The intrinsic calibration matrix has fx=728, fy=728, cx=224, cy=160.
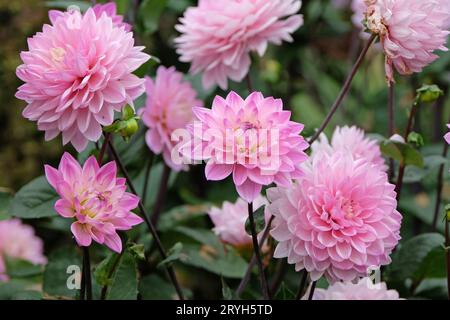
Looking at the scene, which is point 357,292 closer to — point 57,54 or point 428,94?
point 428,94

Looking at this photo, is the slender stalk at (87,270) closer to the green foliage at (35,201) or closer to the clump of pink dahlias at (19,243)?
the green foliage at (35,201)

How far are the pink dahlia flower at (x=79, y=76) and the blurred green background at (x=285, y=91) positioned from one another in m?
0.59

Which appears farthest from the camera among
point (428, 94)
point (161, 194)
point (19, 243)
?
point (19, 243)

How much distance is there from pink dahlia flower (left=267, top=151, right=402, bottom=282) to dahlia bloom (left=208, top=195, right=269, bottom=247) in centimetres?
22

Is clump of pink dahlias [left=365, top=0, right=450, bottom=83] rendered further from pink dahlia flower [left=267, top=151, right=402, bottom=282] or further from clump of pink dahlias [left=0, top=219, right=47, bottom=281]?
clump of pink dahlias [left=0, top=219, right=47, bottom=281]

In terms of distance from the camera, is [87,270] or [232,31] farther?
[232,31]

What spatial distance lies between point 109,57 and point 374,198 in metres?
0.30

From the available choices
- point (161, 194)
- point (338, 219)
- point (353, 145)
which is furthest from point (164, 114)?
point (338, 219)

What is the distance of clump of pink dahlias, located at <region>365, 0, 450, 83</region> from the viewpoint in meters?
0.76

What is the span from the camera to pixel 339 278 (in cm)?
72

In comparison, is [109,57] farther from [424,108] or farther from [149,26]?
[424,108]

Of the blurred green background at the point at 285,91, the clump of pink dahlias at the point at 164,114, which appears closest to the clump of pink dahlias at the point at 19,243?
the blurred green background at the point at 285,91

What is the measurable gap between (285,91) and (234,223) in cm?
80

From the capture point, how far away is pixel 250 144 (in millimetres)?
694
